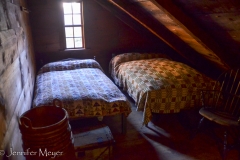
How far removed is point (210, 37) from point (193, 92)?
2.58 feet

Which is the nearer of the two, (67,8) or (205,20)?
Answer: (205,20)

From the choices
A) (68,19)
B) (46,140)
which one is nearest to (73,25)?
(68,19)

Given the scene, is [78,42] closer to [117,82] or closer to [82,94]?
[117,82]

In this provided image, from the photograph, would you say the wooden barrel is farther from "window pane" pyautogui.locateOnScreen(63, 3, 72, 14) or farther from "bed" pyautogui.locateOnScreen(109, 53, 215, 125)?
"window pane" pyautogui.locateOnScreen(63, 3, 72, 14)

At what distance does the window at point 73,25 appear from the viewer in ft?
14.1

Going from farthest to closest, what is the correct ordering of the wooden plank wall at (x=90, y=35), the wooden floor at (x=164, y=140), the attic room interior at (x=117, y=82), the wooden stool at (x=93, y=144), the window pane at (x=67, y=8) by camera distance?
the window pane at (x=67, y=8) < the wooden plank wall at (x=90, y=35) < the wooden floor at (x=164, y=140) < the wooden stool at (x=93, y=144) < the attic room interior at (x=117, y=82)

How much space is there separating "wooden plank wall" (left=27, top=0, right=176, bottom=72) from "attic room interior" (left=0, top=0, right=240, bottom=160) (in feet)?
0.06

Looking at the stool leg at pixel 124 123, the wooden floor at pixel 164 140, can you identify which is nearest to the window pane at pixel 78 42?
the wooden floor at pixel 164 140

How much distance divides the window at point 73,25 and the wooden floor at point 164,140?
2.05m

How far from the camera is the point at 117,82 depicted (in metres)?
4.18

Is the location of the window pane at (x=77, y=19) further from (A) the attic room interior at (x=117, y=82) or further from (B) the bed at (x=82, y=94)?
(B) the bed at (x=82, y=94)

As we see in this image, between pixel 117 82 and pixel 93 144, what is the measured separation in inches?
84.7

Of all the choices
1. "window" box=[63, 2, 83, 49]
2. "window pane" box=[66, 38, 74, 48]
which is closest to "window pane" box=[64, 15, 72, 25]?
"window" box=[63, 2, 83, 49]

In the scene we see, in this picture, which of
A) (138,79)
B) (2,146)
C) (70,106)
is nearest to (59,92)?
(70,106)
